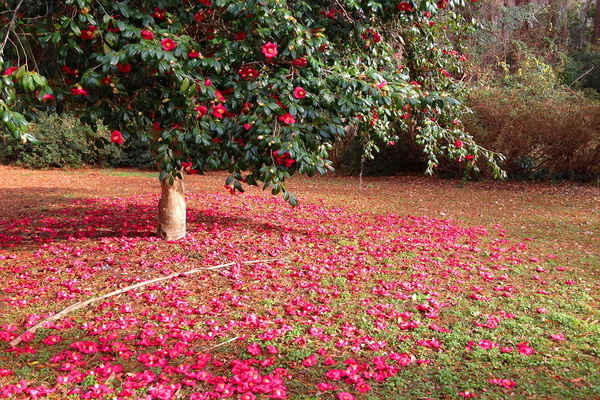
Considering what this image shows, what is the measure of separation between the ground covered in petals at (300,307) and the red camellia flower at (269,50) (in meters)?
1.88

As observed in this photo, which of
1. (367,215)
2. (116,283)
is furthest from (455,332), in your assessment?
(367,215)

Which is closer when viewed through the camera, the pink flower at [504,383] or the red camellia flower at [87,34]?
the pink flower at [504,383]

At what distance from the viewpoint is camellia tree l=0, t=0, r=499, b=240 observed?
355 cm

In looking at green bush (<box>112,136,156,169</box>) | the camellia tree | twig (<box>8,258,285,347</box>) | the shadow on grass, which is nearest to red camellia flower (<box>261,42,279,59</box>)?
the camellia tree

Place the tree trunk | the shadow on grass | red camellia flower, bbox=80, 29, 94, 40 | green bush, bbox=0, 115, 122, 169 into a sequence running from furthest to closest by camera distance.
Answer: green bush, bbox=0, 115, 122, 169 < the shadow on grass < the tree trunk < red camellia flower, bbox=80, 29, 94, 40

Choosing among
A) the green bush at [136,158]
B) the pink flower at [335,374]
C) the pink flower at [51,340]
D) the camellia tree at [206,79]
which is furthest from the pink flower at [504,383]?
the green bush at [136,158]

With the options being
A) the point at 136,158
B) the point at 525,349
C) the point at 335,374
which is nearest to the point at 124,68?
the point at 335,374

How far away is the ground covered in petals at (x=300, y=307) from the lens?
2.85 meters

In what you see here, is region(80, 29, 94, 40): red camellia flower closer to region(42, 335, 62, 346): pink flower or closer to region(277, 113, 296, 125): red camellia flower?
region(277, 113, 296, 125): red camellia flower

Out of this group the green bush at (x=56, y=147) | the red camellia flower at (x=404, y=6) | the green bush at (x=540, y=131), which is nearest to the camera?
the red camellia flower at (x=404, y=6)

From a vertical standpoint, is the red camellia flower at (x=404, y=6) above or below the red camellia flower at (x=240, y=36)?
above

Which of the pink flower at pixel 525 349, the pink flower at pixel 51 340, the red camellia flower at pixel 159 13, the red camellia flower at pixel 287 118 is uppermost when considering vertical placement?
the red camellia flower at pixel 159 13

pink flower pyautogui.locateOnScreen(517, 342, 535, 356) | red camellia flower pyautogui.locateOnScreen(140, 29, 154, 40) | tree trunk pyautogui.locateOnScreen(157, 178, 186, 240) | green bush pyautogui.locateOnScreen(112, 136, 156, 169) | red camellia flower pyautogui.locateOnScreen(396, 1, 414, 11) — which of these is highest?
red camellia flower pyautogui.locateOnScreen(396, 1, 414, 11)

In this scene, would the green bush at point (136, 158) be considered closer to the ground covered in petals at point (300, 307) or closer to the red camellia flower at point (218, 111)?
the ground covered in petals at point (300, 307)
